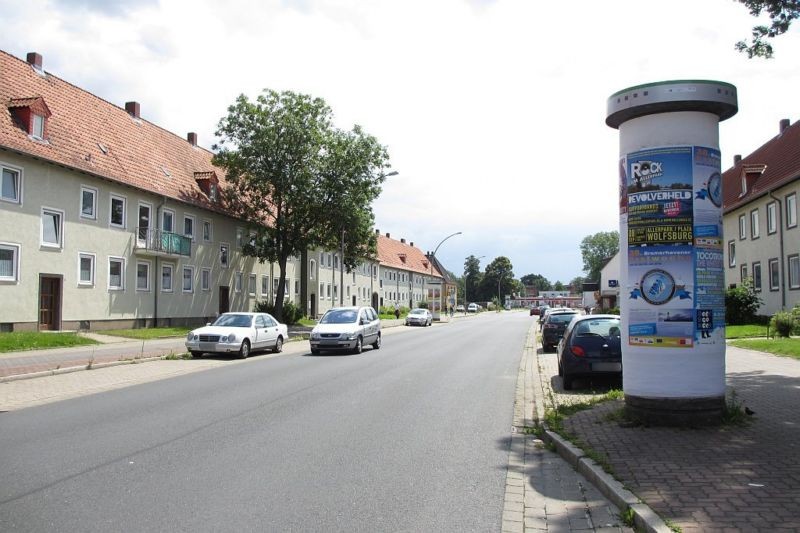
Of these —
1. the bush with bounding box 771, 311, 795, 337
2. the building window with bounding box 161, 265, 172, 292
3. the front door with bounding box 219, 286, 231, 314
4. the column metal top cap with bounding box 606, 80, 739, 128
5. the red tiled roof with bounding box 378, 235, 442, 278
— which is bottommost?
the bush with bounding box 771, 311, 795, 337

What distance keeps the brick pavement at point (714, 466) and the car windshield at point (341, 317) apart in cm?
1349

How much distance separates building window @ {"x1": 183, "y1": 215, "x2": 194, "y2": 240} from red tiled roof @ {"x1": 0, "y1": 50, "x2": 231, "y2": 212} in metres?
1.02

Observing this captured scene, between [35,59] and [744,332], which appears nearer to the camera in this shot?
[744,332]

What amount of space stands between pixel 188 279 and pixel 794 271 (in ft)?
108

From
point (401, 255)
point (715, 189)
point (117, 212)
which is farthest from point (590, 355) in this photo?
point (401, 255)

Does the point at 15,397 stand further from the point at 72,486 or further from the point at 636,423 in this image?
the point at 636,423

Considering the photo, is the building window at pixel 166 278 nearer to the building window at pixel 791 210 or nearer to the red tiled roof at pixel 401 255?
the building window at pixel 791 210

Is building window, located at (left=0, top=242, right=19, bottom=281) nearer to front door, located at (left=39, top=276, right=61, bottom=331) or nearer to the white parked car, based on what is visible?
front door, located at (left=39, top=276, right=61, bottom=331)

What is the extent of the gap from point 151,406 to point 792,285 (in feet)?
105

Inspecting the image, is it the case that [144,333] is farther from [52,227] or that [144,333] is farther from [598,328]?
[598,328]

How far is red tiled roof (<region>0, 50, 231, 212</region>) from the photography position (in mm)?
27156

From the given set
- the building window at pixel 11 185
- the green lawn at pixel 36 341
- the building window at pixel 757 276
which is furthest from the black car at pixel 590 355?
the building window at pixel 757 276

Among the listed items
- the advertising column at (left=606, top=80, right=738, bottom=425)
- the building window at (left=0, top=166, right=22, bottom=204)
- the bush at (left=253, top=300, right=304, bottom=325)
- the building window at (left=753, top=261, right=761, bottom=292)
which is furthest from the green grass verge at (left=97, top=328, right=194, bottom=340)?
the building window at (left=753, top=261, right=761, bottom=292)

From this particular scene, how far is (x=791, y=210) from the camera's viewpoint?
31828mm
